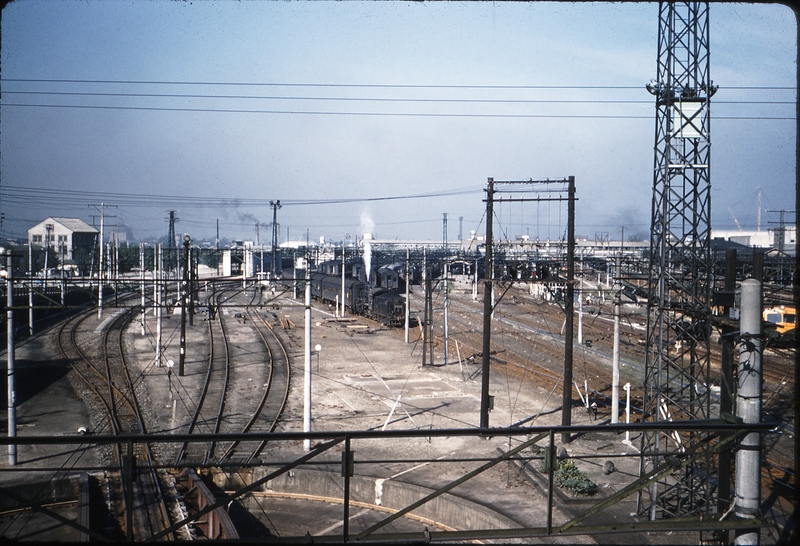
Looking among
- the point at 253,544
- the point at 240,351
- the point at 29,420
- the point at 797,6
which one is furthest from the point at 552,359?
the point at 253,544

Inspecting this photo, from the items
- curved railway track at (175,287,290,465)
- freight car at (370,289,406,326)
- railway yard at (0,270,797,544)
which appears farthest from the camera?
freight car at (370,289,406,326)

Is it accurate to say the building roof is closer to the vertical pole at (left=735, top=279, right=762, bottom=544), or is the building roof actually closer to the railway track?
the railway track

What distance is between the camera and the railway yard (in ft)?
25.9

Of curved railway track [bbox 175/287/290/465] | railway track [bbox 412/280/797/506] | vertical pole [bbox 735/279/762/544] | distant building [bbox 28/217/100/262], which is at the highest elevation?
distant building [bbox 28/217/100/262]

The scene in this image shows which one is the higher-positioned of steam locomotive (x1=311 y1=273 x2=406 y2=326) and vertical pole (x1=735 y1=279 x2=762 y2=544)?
vertical pole (x1=735 y1=279 x2=762 y2=544)

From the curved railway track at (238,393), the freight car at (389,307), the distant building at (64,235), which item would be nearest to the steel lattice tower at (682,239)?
the curved railway track at (238,393)

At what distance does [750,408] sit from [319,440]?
461 inches

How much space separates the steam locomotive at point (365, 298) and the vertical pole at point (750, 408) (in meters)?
30.5

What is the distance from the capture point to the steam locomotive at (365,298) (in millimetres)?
35219

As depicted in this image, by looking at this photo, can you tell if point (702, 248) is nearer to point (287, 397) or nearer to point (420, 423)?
point (420, 423)

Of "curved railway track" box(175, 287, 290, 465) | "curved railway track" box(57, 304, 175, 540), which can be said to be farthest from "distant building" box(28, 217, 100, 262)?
"curved railway track" box(175, 287, 290, 465)

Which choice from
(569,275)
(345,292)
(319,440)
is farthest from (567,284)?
(345,292)

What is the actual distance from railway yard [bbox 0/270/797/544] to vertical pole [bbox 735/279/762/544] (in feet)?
1.07

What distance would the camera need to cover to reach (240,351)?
27.4 m
